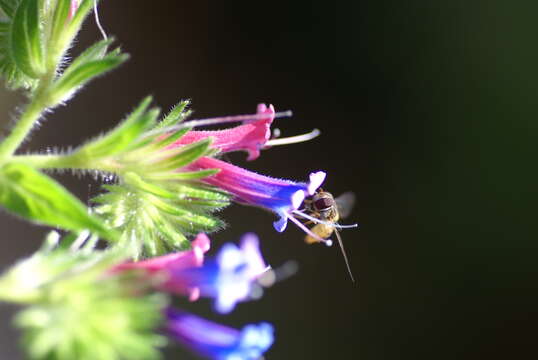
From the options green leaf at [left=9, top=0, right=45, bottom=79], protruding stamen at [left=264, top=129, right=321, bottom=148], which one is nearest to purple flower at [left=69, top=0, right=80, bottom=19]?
green leaf at [left=9, top=0, right=45, bottom=79]

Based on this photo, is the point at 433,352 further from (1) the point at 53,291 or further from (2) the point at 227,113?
(1) the point at 53,291

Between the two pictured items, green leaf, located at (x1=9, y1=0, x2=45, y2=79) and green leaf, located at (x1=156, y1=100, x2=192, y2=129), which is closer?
green leaf, located at (x1=9, y1=0, x2=45, y2=79)

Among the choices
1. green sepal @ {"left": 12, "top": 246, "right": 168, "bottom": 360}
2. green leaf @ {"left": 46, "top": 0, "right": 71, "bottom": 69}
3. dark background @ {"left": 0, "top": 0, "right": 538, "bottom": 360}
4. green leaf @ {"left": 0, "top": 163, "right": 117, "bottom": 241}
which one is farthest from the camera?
dark background @ {"left": 0, "top": 0, "right": 538, "bottom": 360}

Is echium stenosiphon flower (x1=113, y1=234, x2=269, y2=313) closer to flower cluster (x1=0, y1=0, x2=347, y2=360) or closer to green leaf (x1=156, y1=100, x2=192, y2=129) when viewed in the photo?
flower cluster (x1=0, y1=0, x2=347, y2=360)

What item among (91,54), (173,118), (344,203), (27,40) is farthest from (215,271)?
(344,203)

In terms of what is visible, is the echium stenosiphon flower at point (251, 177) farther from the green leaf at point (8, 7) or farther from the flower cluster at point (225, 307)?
the green leaf at point (8, 7)

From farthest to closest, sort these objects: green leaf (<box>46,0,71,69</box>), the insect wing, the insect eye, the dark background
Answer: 1. the dark background
2. the insect wing
3. the insect eye
4. green leaf (<box>46,0,71,69</box>)

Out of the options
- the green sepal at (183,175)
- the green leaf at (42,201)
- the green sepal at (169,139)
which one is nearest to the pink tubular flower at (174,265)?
the green leaf at (42,201)

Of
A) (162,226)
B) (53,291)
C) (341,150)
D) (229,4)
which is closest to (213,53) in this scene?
(229,4)
